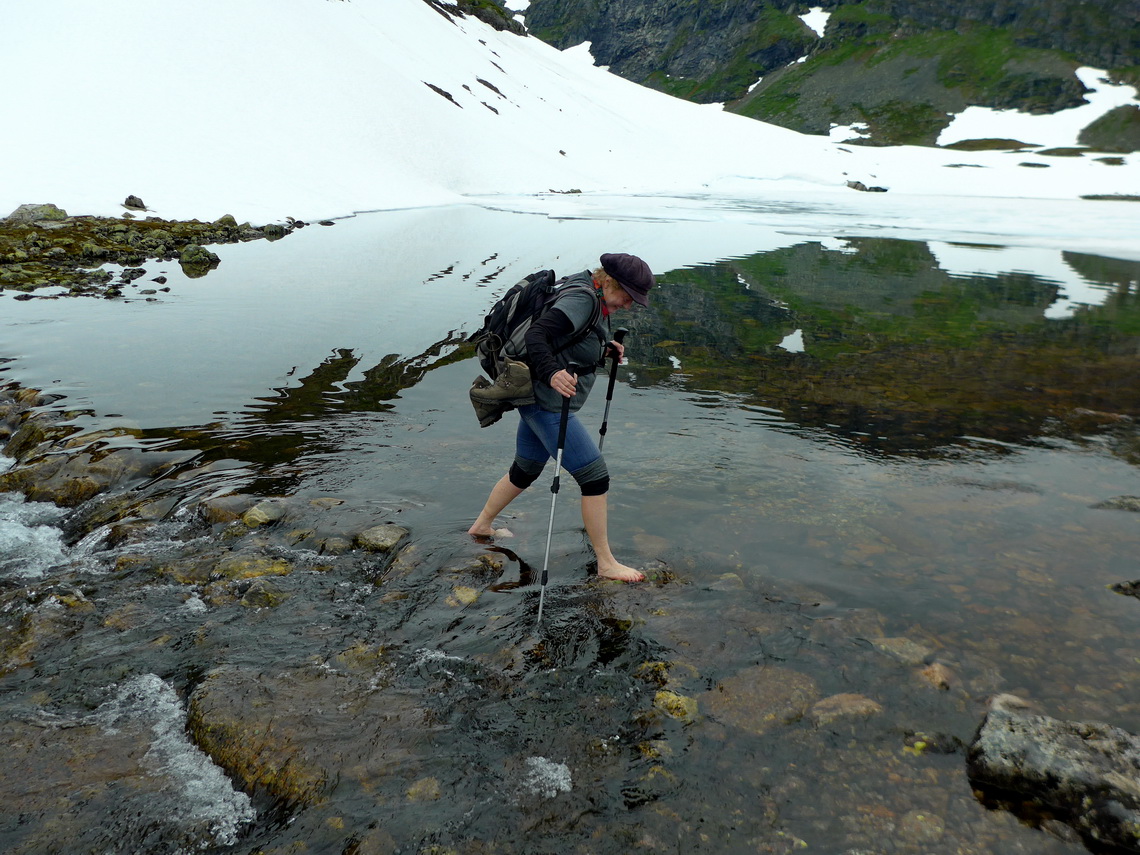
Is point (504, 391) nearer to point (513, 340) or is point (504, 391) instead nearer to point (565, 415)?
point (513, 340)

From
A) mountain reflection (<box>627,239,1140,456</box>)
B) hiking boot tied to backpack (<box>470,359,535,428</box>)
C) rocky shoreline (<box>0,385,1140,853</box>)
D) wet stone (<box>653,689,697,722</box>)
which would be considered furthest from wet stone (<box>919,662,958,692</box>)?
mountain reflection (<box>627,239,1140,456</box>)

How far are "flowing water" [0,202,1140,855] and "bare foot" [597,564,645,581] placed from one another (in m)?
0.13

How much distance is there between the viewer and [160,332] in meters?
16.3

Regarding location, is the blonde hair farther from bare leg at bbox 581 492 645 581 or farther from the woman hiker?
bare leg at bbox 581 492 645 581

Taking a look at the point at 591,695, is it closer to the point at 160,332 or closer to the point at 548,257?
the point at 160,332

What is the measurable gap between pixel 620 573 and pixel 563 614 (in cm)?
80

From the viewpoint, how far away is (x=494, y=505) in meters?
7.45

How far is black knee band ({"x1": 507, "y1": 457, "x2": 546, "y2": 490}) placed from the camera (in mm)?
7117

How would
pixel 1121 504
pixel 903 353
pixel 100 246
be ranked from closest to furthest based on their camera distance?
pixel 1121 504
pixel 903 353
pixel 100 246

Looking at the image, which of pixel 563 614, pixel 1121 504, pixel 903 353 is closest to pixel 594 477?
pixel 563 614

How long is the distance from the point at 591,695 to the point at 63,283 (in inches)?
914

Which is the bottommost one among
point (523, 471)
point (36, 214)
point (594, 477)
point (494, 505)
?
point (494, 505)

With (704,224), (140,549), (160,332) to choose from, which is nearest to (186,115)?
(704,224)

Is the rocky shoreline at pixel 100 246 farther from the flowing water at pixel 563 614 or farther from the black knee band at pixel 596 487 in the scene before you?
the black knee band at pixel 596 487
